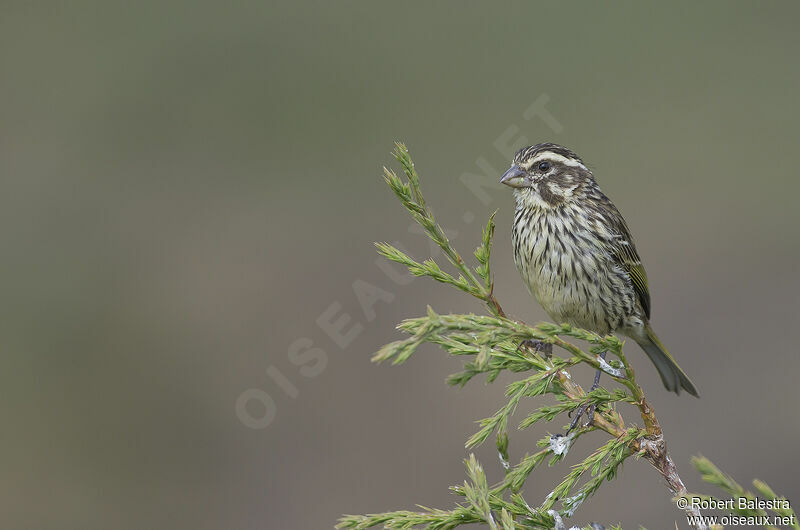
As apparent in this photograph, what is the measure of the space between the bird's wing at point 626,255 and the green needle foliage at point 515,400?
6.48 feet

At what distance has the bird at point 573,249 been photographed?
4988mm

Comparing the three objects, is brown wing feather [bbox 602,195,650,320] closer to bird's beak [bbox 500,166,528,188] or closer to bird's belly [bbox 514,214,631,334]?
bird's belly [bbox 514,214,631,334]

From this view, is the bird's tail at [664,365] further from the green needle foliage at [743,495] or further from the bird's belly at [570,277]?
the green needle foliage at [743,495]

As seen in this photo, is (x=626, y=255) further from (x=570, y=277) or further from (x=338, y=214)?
(x=338, y=214)

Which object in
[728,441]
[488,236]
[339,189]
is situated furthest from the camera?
[339,189]

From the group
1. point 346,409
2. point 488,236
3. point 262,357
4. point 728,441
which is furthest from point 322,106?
point 488,236

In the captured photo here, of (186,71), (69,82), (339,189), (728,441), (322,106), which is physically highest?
(69,82)

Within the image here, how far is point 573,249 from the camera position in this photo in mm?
5008

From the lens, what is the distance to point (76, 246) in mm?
11859

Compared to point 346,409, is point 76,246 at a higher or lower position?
higher

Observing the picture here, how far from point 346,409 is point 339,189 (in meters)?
4.27

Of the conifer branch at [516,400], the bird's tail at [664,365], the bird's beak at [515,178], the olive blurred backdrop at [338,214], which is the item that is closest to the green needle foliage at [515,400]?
the conifer branch at [516,400]

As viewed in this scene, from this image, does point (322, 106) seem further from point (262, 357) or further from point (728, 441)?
point (728, 441)

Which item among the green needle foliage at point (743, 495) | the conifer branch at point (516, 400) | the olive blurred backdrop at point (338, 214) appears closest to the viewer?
the green needle foliage at point (743, 495)
